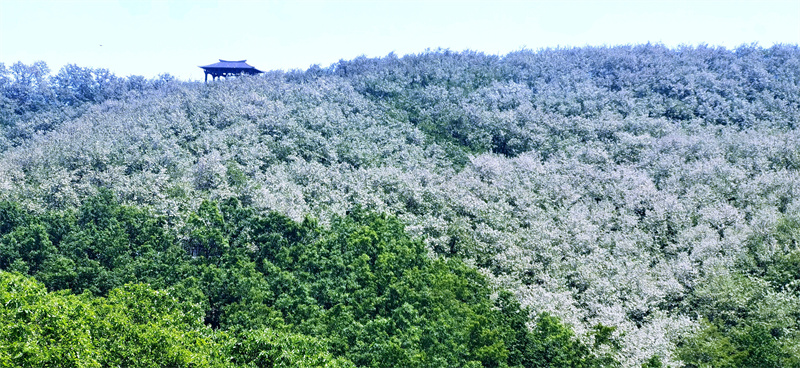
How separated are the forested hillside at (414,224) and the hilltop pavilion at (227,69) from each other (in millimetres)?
9376

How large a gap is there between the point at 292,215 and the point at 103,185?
17603mm

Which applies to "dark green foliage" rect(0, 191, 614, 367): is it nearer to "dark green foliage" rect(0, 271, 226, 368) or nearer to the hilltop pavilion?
"dark green foliage" rect(0, 271, 226, 368)

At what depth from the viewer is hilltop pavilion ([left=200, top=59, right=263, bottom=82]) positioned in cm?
9469

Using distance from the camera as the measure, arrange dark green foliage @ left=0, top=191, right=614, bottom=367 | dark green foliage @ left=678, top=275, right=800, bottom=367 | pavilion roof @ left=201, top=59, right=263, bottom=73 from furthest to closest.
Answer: pavilion roof @ left=201, top=59, right=263, bottom=73
dark green foliage @ left=678, top=275, right=800, bottom=367
dark green foliage @ left=0, top=191, right=614, bottom=367

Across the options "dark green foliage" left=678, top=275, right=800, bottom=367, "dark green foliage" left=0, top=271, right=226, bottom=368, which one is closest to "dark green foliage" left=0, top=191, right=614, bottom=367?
"dark green foliage" left=0, top=271, right=226, bottom=368

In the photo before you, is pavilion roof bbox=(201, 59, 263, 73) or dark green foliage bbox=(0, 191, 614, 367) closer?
dark green foliage bbox=(0, 191, 614, 367)

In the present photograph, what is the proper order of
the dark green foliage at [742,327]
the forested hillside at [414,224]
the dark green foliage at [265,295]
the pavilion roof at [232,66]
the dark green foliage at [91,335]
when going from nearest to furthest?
1. the dark green foliage at [91,335]
2. the dark green foliage at [265,295]
3. the forested hillside at [414,224]
4. the dark green foliage at [742,327]
5. the pavilion roof at [232,66]

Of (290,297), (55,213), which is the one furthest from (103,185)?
(290,297)

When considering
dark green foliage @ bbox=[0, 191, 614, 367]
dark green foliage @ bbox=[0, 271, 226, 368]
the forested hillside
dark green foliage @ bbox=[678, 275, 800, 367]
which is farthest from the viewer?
dark green foliage @ bbox=[678, 275, 800, 367]

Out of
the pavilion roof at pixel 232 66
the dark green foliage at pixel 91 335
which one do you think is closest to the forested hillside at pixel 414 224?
the dark green foliage at pixel 91 335

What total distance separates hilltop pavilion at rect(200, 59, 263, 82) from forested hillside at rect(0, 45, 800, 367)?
9.38 m

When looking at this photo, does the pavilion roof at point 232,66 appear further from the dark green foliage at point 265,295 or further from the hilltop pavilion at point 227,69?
the dark green foliage at point 265,295

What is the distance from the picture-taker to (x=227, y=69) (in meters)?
95.4

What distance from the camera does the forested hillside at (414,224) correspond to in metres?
37.8
